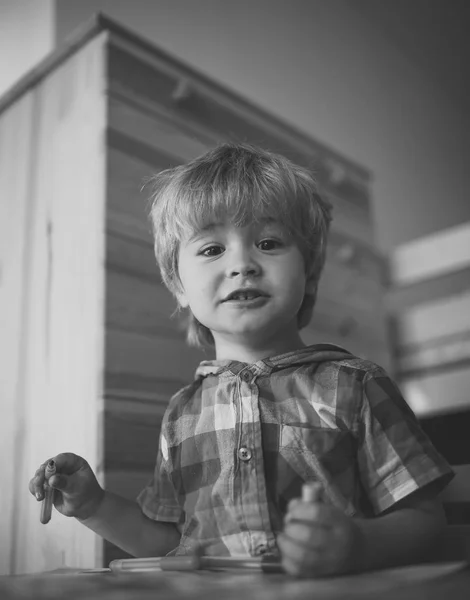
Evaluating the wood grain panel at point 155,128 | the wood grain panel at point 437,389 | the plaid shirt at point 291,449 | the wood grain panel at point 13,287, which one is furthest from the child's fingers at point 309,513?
the wood grain panel at point 437,389

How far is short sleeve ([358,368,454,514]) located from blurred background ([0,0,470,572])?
22 centimetres

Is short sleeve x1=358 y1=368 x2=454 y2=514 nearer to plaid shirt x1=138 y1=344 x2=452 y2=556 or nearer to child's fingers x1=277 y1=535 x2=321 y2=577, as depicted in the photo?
plaid shirt x1=138 y1=344 x2=452 y2=556

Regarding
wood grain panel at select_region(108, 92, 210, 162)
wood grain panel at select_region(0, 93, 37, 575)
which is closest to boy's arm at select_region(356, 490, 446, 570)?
wood grain panel at select_region(0, 93, 37, 575)

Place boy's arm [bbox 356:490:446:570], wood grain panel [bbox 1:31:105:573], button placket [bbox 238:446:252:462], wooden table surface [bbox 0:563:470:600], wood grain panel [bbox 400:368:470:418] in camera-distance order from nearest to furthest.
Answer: wooden table surface [bbox 0:563:470:600]
boy's arm [bbox 356:490:446:570]
button placket [bbox 238:446:252:462]
wood grain panel [bbox 1:31:105:573]
wood grain panel [bbox 400:368:470:418]

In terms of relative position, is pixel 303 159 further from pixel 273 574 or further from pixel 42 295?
pixel 273 574

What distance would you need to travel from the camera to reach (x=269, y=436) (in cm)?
73

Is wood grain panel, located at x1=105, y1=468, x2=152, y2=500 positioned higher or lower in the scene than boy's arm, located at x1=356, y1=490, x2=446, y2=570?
higher

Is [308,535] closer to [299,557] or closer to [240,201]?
[299,557]

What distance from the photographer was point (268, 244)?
2.65 ft

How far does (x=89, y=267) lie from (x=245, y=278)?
33cm

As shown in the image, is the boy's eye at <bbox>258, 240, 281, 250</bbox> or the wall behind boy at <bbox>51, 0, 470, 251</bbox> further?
the wall behind boy at <bbox>51, 0, 470, 251</bbox>

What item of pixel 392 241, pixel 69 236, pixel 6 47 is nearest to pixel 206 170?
pixel 69 236

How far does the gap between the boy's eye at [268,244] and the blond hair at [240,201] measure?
0.03 meters

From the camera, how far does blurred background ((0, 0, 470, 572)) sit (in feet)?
3.19
